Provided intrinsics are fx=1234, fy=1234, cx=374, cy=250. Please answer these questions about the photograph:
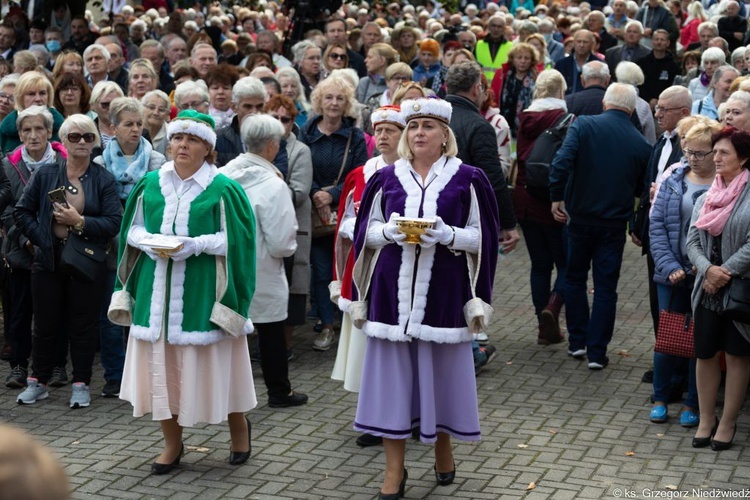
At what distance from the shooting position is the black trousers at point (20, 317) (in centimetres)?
854

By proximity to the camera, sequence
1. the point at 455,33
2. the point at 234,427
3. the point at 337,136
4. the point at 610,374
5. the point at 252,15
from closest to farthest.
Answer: the point at 234,427 < the point at 610,374 < the point at 337,136 < the point at 455,33 < the point at 252,15

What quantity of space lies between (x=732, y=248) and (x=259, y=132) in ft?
9.35

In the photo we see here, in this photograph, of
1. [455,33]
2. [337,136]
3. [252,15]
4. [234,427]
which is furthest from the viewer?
[252,15]

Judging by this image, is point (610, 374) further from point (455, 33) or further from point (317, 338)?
point (455, 33)

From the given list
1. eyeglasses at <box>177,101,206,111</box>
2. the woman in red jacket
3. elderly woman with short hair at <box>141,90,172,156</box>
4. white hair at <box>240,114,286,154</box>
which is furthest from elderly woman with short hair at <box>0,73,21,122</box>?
the woman in red jacket

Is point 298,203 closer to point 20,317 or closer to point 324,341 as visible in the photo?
point 324,341

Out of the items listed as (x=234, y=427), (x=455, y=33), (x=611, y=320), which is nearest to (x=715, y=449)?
(x=611, y=320)

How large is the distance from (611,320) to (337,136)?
96.1 inches

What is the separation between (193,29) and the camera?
65.3ft

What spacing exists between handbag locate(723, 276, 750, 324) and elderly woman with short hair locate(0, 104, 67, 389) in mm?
4381

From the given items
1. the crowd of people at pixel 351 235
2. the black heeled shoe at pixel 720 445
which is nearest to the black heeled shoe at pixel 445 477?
the crowd of people at pixel 351 235

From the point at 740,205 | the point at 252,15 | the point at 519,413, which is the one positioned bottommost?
the point at 519,413

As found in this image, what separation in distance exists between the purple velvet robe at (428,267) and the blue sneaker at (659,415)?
189 centimetres

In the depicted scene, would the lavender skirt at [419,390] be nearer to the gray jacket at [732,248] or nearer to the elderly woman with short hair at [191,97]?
the gray jacket at [732,248]
